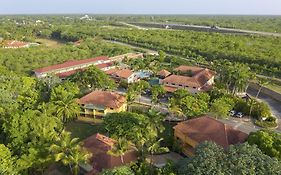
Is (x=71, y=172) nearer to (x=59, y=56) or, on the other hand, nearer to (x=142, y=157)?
(x=142, y=157)

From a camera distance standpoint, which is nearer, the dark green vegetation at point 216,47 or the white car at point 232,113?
the white car at point 232,113

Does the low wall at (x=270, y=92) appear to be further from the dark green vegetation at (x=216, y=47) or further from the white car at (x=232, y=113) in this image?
the white car at (x=232, y=113)

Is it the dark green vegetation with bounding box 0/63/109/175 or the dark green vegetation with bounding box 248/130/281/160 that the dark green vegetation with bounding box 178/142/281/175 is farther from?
the dark green vegetation with bounding box 0/63/109/175

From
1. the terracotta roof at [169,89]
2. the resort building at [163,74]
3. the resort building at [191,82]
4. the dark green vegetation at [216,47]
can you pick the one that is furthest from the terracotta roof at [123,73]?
the dark green vegetation at [216,47]

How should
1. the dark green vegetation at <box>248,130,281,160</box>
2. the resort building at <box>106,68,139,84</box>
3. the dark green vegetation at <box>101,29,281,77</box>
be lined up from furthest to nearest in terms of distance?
the dark green vegetation at <box>101,29,281,77</box>
the resort building at <box>106,68,139,84</box>
the dark green vegetation at <box>248,130,281,160</box>

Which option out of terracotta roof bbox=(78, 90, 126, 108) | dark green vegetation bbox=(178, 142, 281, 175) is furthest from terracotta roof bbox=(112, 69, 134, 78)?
dark green vegetation bbox=(178, 142, 281, 175)

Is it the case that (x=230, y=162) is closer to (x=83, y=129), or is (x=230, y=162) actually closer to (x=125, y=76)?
(x=83, y=129)

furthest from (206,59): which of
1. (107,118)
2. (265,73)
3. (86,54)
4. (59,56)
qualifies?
(107,118)

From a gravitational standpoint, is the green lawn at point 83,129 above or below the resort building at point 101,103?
below
